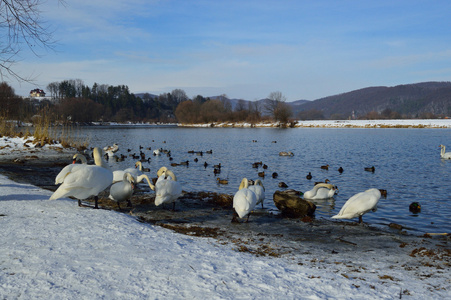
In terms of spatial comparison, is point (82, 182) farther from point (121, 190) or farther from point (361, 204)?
point (361, 204)

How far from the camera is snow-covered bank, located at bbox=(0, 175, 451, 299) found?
4055 millimetres

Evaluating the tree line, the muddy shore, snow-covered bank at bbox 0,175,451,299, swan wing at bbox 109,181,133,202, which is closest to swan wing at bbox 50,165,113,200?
snow-covered bank at bbox 0,175,451,299

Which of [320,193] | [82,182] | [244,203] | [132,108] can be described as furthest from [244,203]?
[132,108]

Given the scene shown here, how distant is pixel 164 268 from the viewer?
186 inches

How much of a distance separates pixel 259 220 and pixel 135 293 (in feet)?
21.2

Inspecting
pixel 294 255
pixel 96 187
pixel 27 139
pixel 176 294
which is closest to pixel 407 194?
pixel 294 255

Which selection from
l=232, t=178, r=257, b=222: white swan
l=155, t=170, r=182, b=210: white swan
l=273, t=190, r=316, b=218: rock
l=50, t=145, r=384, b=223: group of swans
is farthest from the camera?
l=273, t=190, r=316, b=218: rock

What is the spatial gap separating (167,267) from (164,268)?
0.06m

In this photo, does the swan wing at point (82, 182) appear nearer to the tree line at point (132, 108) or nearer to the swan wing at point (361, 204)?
the swan wing at point (361, 204)

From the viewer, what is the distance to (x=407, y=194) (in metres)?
14.9

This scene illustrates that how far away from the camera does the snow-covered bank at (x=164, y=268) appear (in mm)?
4055

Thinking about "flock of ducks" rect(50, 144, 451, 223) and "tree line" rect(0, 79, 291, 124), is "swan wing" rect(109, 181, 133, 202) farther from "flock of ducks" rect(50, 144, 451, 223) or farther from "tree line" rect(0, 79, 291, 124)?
"tree line" rect(0, 79, 291, 124)

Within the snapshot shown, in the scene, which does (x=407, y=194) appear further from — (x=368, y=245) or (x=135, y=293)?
(x=135, y=293)

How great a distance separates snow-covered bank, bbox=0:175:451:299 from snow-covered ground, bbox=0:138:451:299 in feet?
0.04
